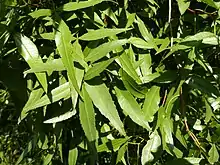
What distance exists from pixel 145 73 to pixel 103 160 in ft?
1.38

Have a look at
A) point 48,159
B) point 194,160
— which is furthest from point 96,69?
point 48,159

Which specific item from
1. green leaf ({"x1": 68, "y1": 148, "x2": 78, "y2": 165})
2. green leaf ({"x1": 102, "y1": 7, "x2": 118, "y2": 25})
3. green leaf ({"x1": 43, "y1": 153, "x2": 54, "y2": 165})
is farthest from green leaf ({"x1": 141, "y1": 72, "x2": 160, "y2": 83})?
green leaf ({"x1": 43, "y1": 153, "x2": 54, "y2": 165})

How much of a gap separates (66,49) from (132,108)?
0.15 m

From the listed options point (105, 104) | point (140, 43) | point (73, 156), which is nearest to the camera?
point (105, 104)

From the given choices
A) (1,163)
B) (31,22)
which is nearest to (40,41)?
(31,22)

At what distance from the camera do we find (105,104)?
2.33ft

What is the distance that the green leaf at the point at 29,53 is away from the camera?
2.51 ft

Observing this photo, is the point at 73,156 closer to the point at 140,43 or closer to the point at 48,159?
the point at 48,159

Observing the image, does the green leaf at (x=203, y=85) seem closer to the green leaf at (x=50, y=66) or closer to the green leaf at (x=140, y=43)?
the green leaf at (x=140, y=43)

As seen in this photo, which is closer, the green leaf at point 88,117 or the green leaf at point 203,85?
the green leaf at point 88,117

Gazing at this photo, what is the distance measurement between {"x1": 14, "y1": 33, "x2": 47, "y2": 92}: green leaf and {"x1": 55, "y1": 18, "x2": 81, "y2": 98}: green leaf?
52 millimetres

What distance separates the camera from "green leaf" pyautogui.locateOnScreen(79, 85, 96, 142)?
0.71m

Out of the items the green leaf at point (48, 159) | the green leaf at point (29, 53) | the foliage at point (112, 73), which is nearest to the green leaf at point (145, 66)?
the foliage at point (112, 73)

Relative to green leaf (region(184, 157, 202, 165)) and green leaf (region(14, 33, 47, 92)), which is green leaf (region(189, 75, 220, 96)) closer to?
green leaf (region(184, 157, 202, 165))
